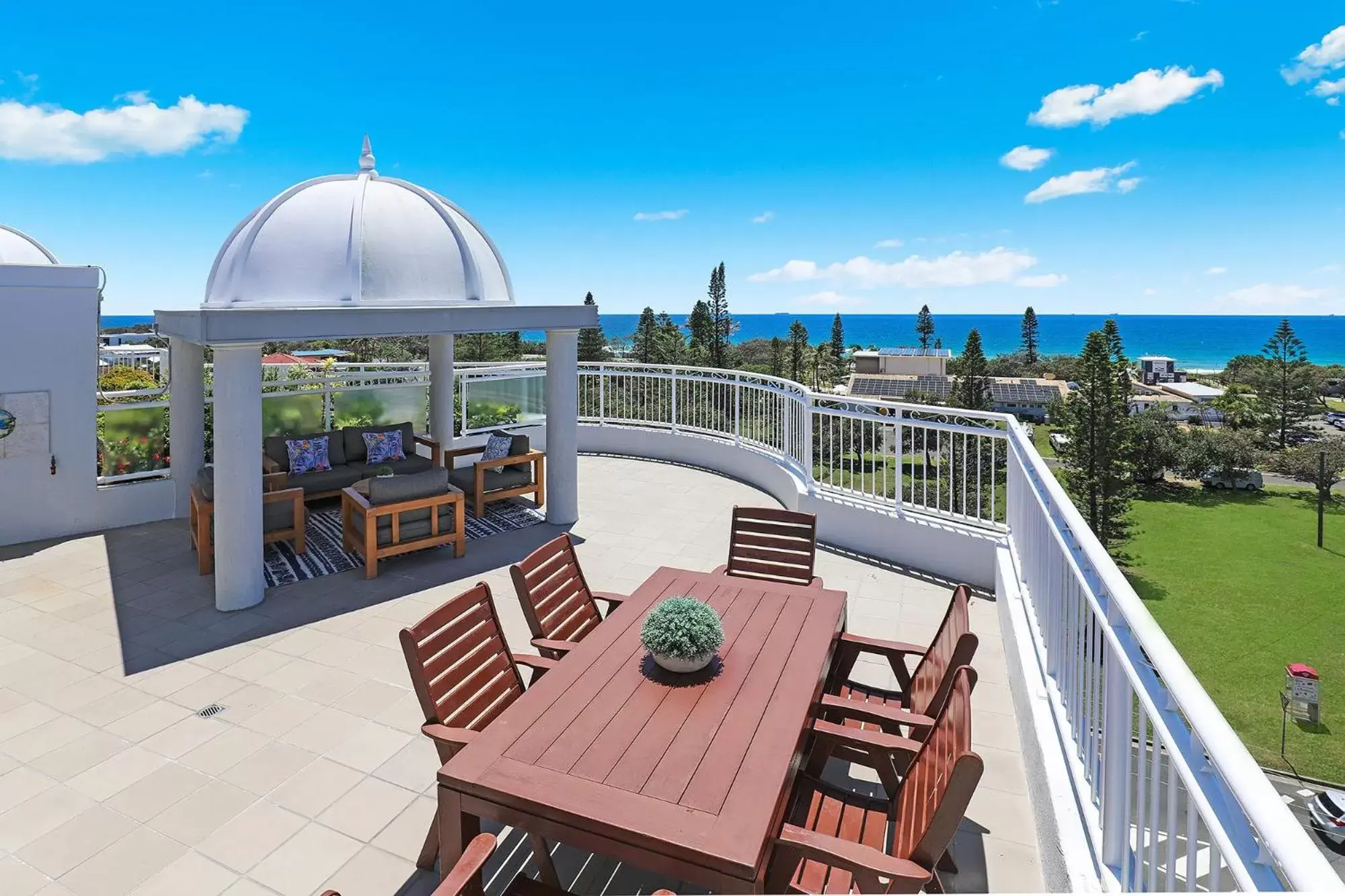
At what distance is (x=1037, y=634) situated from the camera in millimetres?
3906

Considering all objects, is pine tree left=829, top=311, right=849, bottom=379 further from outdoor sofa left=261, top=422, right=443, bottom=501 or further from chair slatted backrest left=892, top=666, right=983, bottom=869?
chair slatted backrest left=892, top=666, right=983, bottom=869

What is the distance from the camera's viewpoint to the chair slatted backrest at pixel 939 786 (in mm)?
2020

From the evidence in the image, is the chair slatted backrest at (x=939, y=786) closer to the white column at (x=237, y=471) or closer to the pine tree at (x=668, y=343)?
the white column at (x=237, y=471)

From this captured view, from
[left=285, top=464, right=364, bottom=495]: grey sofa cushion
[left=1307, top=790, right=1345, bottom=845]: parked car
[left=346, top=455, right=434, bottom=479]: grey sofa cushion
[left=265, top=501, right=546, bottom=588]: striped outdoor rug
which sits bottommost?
[left=1307, top=790, right=1345, bottom=845]: parked car

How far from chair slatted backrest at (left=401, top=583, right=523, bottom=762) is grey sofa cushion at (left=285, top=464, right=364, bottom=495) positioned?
5772 mm

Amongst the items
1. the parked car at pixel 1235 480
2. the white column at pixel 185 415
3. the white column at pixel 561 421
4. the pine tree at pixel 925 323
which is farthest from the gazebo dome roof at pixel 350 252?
the pine tree at pixel 925 323

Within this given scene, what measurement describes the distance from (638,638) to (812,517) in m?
2.08


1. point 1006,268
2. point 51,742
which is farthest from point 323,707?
Result: point 1006,268

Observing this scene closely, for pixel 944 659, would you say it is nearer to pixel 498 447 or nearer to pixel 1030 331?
pixel 498 447

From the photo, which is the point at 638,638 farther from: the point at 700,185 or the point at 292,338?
the point at 700,185

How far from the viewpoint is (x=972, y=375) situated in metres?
43.1

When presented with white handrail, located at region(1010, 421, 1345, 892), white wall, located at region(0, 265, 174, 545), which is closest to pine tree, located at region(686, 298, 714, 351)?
white wall, located at region(0, 265, 174, 545)

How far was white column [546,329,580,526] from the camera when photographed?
791 cm

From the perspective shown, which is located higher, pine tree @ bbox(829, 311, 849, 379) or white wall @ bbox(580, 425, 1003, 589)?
pine tree @ bbox(829, 311, 849, 379)
